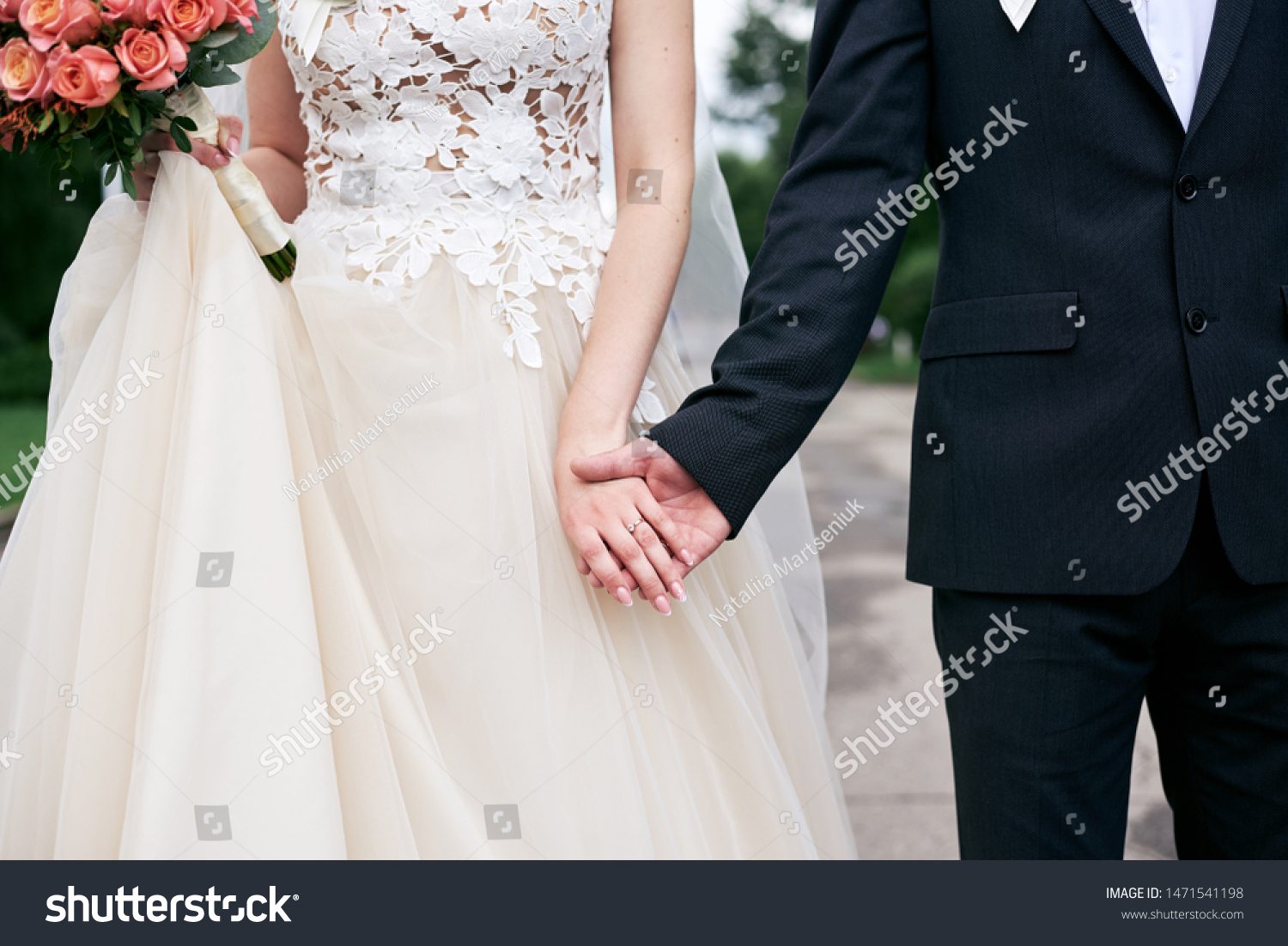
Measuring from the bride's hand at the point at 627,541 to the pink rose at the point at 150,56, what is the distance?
2.44 ft

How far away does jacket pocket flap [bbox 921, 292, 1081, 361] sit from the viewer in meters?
1.36

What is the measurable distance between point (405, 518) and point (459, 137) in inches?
22.7

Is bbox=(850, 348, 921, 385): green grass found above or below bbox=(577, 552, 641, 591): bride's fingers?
above

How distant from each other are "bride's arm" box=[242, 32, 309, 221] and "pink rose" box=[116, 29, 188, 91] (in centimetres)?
42

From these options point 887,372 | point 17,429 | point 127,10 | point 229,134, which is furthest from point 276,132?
point 887,372

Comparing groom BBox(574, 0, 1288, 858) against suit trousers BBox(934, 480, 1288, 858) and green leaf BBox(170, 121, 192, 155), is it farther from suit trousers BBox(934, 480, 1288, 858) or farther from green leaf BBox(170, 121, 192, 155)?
green leaf BBox(170, 121, 192, 155)

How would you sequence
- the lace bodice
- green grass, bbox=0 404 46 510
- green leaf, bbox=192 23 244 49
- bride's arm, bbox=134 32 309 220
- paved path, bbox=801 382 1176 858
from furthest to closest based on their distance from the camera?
green grass, bbox=0 404 46 510
paved path, bbox=801 382 1176 858
bride's arm, bbox=134 32 309 220
the lace bodice
green leaf, bbox=192 23 244 49

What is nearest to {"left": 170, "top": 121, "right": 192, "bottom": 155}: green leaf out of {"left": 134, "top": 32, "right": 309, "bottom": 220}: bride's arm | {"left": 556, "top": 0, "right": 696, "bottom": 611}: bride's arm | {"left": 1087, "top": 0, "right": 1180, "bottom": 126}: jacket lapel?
{"left": 134, "top": 32, "right": 309, "bottom": 220}: bride's arm

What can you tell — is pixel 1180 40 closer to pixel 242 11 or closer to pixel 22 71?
pixel 242 11

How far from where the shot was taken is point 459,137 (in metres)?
1.63

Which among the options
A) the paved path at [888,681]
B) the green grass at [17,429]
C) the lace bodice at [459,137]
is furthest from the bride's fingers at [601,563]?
the green grass at [17,429]

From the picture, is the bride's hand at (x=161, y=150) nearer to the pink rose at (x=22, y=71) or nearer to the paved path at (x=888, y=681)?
the pink rose at (x=22, y=71)

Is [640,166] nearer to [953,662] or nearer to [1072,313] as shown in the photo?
[1072,313]

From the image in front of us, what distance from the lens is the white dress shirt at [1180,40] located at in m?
1.33
